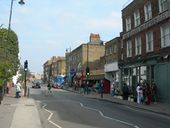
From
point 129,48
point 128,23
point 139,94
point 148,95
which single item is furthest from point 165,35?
point 128,23

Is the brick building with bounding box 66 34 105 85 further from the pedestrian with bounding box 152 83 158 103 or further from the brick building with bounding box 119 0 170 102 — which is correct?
the pedestrian with bounding box 152 83 158 103

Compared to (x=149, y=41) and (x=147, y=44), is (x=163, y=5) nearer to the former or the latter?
(x=149, y=41)

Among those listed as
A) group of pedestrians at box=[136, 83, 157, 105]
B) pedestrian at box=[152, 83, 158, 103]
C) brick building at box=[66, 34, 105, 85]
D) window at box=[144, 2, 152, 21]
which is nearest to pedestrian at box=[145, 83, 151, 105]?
group of pedestrians at box=[136, 83, 157, 105]

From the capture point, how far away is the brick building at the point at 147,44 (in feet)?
119

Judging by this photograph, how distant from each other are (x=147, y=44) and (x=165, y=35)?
15.4 feet

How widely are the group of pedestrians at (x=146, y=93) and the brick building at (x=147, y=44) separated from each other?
23.2 inches

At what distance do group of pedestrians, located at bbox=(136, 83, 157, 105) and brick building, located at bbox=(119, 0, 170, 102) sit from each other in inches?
23.2

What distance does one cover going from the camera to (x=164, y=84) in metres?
36.0

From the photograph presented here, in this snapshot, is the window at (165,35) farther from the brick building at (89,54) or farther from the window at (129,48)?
the brick building at (89,54)

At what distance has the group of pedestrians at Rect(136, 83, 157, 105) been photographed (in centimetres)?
3489

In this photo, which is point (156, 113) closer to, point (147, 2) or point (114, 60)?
point (147, 2)

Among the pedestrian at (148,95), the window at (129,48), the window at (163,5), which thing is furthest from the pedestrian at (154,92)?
the window at (129,48)

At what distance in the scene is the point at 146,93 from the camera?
115 ft

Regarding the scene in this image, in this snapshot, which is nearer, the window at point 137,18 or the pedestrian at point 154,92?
the pedestrian at point 154,92
